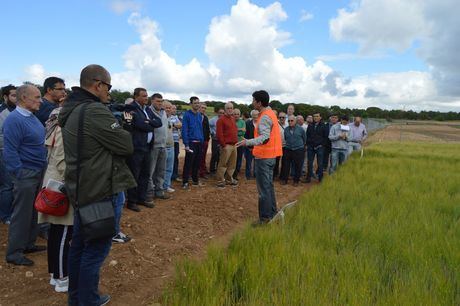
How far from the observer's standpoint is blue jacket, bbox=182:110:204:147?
7688 mm

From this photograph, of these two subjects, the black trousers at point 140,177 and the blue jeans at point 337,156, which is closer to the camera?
the black trousers at point 140,177

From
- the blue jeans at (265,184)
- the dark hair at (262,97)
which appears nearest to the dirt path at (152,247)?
the blue jeans at (265,184)

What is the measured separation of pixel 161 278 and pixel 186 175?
172 inches

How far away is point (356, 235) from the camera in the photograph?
13.5ft

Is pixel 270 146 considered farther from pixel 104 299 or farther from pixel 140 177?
pixel 104 299

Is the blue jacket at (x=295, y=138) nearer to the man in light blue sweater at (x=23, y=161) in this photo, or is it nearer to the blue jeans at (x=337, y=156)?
the blue jeans at (x=337, y=156)

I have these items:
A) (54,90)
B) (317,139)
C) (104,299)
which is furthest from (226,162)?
(104,299)

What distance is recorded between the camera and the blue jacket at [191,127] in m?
7.69

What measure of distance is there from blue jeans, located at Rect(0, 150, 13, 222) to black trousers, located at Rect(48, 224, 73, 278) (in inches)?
87.1

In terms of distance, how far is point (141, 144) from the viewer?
5.70 m

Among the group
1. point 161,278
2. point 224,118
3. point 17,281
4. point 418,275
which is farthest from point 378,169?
point 17,281

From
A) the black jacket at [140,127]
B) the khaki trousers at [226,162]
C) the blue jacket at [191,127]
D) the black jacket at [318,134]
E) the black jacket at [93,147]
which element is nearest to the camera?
the black jacket at [93,147]

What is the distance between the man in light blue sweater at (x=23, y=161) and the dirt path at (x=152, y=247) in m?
0.27

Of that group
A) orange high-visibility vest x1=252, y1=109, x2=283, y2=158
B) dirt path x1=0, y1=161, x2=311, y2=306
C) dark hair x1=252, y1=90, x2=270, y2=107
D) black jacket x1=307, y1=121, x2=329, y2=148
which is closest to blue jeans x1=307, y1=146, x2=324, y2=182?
black jacket x1=307, y1=121, x2=329, y2=148
